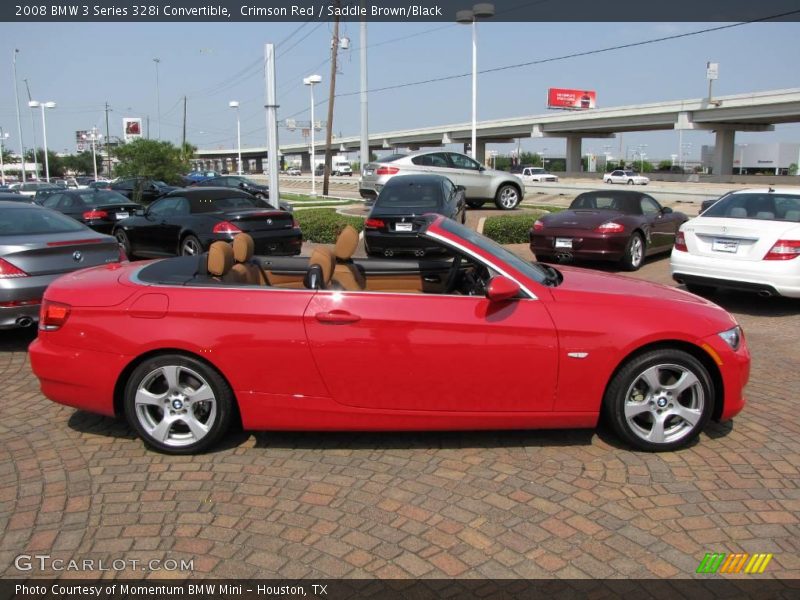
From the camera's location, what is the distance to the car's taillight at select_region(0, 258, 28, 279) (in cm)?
646

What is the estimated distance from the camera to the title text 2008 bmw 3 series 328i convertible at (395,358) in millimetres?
4043

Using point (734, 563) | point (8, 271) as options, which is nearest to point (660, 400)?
point (734, 563)

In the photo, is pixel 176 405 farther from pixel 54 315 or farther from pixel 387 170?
pixel 387 170

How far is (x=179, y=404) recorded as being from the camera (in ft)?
13.8

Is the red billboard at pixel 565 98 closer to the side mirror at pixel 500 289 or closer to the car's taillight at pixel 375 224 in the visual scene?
the car's taillight at pixel 375 224

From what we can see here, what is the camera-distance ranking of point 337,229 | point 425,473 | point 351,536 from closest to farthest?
point 351,536 < point 425,473 < point 337,229

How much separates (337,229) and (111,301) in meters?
11.4

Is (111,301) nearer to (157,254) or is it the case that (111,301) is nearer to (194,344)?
(194,344)

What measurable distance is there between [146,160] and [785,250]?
3461 cm

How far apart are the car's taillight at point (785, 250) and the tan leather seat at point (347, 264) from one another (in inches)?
209

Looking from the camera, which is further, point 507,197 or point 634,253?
point 507,197

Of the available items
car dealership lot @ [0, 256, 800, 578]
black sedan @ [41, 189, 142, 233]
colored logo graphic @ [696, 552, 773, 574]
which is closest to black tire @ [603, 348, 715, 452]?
car dealership lot @ [0, 256, 800, 578]
